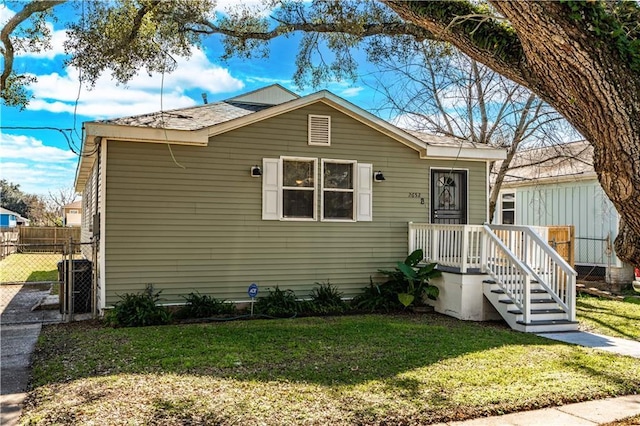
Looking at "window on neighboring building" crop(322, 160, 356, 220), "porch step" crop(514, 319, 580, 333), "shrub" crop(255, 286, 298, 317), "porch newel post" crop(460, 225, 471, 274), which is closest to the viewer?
"porch step" crop(514, 319, 580, 333)

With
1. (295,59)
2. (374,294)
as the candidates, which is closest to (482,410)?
(374,294)

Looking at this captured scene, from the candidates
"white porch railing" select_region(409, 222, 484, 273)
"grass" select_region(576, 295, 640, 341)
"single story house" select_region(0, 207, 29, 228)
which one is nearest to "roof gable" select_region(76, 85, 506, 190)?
"white porch railing" select_region(409, 222, 484, 273)

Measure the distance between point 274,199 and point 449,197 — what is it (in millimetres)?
3772

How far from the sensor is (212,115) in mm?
9523

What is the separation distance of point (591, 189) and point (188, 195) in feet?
34.3

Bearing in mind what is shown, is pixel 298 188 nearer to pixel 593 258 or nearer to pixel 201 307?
pixel 201 307

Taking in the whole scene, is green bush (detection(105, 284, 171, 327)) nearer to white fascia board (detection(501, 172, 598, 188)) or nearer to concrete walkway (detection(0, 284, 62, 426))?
concrete walkway (detection(0, 284, 62, 426))

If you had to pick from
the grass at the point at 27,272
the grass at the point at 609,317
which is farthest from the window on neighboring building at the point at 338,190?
the grass at the point at 27,272

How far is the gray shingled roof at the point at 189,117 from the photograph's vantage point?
8.18m

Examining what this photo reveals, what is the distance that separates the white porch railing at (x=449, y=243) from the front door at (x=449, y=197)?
0.76m

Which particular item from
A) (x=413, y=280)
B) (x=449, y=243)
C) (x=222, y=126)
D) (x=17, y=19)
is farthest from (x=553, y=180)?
(x=17, y=19)

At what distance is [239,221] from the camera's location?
8.69 metres

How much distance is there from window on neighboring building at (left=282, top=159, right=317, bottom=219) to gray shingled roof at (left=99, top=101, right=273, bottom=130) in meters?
1.29

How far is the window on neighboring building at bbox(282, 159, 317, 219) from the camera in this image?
29.6 feet
